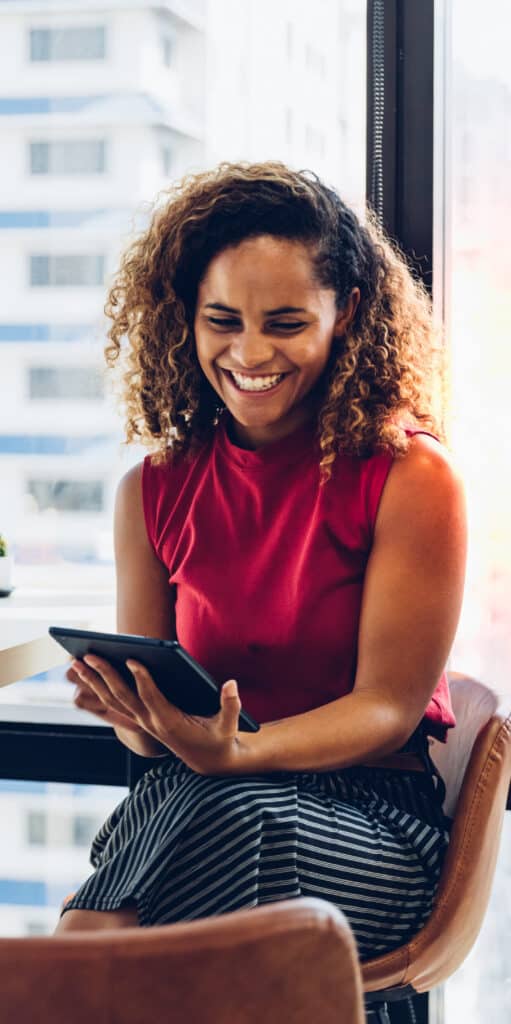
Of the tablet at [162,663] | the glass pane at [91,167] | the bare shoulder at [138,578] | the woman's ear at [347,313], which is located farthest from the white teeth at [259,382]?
the glass pane at [91,167]

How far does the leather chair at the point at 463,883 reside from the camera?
1285mm

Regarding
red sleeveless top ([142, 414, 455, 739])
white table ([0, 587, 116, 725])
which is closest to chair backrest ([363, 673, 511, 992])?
red sleeveless top ([142, 414, 455, 739])

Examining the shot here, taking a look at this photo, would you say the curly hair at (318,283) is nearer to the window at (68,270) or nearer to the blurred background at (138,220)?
the blurred background at (138,220)

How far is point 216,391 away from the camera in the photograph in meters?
1.64

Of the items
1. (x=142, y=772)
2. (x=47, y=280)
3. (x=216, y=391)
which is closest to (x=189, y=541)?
(x=216, y=391)

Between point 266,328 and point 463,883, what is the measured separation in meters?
0.72

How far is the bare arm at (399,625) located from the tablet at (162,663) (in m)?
0.08

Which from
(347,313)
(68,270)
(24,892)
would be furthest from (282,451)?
(24,892)

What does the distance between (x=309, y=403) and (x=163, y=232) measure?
0.32 meters

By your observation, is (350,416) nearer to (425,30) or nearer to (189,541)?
(189,541)

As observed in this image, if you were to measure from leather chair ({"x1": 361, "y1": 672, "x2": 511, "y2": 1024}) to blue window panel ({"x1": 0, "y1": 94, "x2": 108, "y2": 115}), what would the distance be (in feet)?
4.64

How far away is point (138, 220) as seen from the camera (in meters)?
2.18

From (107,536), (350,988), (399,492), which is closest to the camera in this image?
(350,988)

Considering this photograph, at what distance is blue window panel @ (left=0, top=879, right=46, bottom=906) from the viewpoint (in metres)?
2.30
